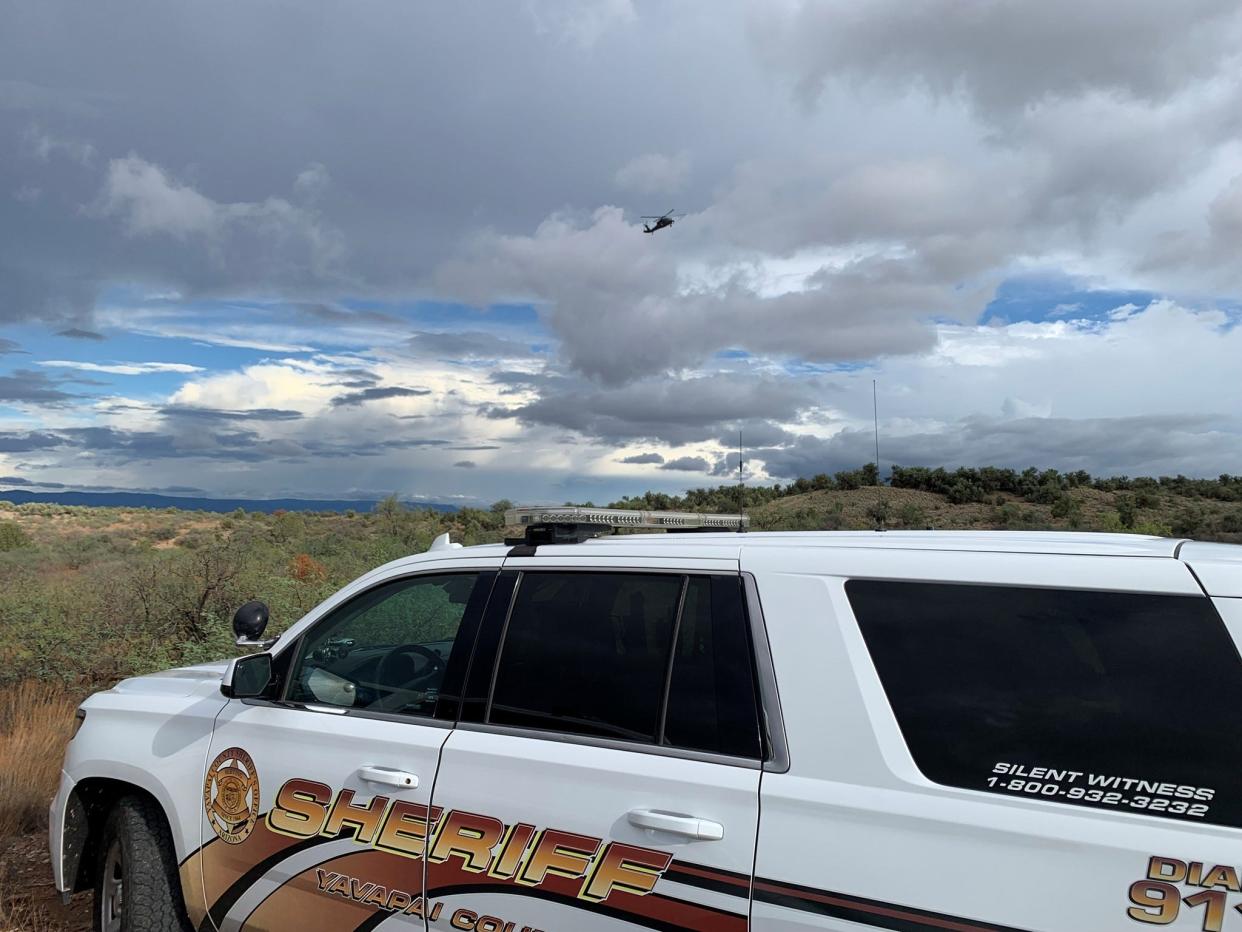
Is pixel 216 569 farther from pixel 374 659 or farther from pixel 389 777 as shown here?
pixel 389 777

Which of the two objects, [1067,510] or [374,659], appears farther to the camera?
[1067,510]

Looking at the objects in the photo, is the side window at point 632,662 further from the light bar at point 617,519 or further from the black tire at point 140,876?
the black tire at point 140,876

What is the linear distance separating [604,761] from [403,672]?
4.12ft

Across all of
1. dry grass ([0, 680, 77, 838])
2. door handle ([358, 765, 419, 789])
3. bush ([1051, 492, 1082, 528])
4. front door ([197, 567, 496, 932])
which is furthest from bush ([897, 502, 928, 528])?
door handle ([358, 765, 419, 789])

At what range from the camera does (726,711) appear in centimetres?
251

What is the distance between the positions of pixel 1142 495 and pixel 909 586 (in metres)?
22.5

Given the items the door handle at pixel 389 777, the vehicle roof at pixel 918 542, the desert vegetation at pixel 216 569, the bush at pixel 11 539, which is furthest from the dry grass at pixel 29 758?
the bush at pixel 11 539

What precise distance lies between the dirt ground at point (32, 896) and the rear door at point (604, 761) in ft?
9.34

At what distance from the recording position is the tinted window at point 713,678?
248 cm

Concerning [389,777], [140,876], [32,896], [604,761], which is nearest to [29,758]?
[32,896]

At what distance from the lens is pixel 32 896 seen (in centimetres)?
478

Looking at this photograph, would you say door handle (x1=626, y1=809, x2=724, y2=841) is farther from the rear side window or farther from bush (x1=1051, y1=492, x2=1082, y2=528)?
bush (x1=1051, y1=492, x2=1082, y2=528)

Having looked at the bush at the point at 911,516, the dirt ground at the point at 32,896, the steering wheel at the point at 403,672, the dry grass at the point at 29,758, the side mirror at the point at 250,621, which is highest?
the bush at the point at 911,516

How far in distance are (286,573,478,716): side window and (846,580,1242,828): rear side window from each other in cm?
165
